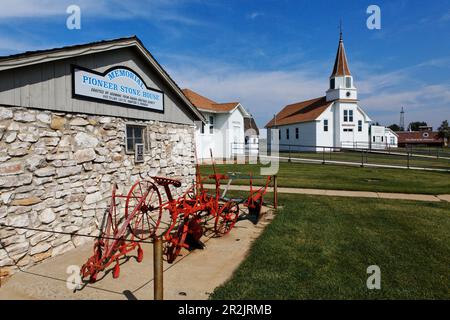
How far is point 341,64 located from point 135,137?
41860 millimetres

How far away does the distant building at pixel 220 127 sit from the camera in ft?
82.9

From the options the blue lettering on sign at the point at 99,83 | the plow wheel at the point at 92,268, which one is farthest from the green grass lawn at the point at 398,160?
the plow wheel at the point at 92,268

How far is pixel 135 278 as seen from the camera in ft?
16.5

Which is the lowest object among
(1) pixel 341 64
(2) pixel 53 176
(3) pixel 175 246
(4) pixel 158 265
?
(3) pixel 175 246

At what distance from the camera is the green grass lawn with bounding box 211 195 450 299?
460 cm

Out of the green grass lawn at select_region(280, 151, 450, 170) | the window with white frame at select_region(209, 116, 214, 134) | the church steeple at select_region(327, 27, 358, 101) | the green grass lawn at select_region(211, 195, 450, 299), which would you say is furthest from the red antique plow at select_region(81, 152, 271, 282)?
the church steeple at select_region(327, 27, 358, 101)

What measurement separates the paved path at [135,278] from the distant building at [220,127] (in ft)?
60.8

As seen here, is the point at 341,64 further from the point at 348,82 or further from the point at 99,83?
the point at 99,83

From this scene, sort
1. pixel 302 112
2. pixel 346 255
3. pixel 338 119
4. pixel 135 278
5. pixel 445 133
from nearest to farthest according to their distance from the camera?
pixel 135 278, pixel 346 255, pixel 338 119, pixel 302 112, pixel 445 133

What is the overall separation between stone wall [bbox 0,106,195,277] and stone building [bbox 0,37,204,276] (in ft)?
0.05

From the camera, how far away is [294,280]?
4.92 m

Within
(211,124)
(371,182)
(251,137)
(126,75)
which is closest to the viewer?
(126,75)

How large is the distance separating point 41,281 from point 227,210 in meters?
4.35

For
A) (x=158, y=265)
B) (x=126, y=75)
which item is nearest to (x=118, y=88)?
(x=126, y=75)
